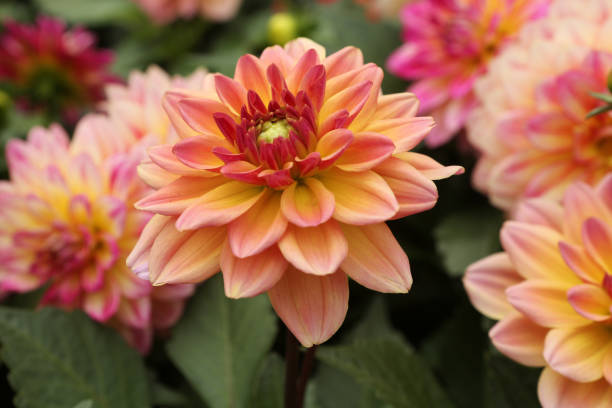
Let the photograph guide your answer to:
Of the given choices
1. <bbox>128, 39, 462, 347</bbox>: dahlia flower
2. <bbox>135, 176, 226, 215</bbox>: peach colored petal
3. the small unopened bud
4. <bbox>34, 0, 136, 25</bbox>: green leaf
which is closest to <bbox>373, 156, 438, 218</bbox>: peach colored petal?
<bbox>128, 39, 462, 347</bbox>: dahlia flower

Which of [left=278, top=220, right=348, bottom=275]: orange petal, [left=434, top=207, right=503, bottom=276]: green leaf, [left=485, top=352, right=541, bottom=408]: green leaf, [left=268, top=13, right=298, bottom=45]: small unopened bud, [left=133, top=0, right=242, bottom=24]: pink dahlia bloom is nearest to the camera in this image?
[left=278, top=220, right=348, bottom=275]: orange petal

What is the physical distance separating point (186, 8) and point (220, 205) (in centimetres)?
90

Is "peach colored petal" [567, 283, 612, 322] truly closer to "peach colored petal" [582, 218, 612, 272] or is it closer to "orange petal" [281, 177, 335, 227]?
"peach colored petal" [582, 218, 612, 272]

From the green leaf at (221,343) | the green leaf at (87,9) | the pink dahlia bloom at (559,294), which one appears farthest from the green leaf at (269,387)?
the green leaf at (87,9)

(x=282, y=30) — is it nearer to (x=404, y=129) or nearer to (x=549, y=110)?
(x=549, y=110)

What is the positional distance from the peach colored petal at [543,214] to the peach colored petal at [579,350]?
10cm

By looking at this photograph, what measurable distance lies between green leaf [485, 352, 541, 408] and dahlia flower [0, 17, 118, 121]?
0.85 metres

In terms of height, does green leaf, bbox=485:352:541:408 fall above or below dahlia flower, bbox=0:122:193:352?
below

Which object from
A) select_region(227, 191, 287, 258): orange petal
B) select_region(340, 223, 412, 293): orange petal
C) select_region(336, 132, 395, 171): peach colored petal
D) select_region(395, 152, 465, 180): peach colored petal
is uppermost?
select_region(336, 132, 395, 171): peach colored petal

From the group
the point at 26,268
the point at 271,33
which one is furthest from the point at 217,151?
the point at 271,33

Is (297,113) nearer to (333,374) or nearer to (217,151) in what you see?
(217,151)

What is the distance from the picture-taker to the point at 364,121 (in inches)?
18.7

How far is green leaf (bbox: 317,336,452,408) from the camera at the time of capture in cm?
64

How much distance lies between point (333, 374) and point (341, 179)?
40 centimetres
